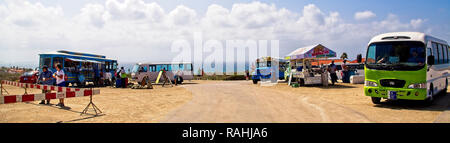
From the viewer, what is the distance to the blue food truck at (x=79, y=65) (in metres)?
21.8

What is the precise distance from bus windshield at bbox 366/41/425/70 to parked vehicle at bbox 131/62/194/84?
18.3 meters

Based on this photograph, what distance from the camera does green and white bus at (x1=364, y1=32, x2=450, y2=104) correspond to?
9594 mm

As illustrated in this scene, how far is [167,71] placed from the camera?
2727 centimetres

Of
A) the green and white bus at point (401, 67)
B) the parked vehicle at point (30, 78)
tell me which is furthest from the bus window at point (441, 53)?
the parked vehicle at point (30, 78)

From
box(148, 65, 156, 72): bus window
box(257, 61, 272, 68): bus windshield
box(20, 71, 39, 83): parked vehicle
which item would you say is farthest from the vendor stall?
box(20, 71, 39, 83): parked vehicle

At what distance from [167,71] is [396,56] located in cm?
2043

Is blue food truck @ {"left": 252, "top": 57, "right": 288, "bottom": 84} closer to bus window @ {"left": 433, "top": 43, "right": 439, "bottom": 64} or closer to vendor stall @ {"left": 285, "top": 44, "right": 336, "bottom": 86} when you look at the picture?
vendor stall @ {"left": 285, "top": 44, "right": 336, "bottom": 86}

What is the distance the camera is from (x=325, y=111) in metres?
9.20

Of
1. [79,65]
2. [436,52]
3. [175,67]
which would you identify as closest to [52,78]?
[79,65]

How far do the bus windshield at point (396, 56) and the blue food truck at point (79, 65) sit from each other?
20293mm

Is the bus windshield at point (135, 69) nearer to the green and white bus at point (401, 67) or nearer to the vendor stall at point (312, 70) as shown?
the vendor stall at point (312, 70)
